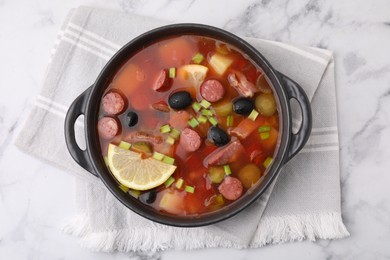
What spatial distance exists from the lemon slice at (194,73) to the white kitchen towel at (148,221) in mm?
238

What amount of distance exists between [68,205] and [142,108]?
1.55 ft

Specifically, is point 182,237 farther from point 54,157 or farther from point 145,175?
point 54,157

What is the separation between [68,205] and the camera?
2.13 m

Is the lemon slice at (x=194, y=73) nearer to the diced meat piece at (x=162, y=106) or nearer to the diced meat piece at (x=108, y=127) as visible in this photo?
the diced meat piece at (x=162, y=106)

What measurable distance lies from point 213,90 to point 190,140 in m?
0.17

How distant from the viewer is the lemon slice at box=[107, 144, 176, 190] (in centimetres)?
190

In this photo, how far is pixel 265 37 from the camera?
2.12 m

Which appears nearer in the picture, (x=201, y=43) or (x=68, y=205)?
(x=201, y=43)

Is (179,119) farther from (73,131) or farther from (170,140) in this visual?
(73,131)

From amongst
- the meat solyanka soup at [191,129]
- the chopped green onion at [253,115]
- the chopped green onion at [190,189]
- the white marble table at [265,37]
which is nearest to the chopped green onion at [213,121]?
the meat solyanka soup at [191,129]

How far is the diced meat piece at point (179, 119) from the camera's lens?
1.93 metres

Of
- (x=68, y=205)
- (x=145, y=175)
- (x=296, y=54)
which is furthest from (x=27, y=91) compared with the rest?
(x=296, y=54)

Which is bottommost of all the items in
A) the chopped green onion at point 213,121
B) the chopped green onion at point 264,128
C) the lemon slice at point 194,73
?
the chopped green onion at point 213,121

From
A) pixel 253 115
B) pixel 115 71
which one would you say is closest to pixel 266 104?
pixel 253 115
